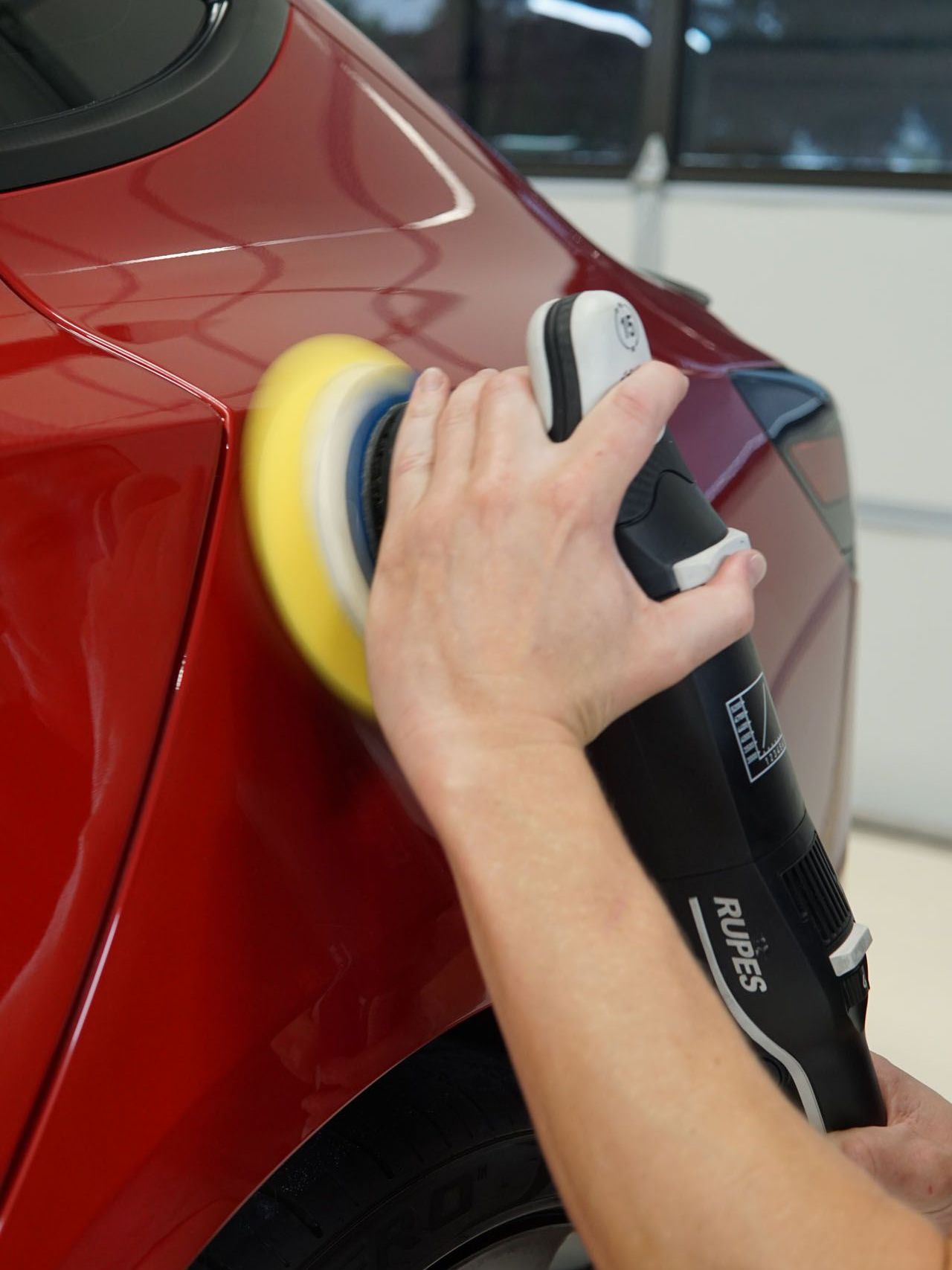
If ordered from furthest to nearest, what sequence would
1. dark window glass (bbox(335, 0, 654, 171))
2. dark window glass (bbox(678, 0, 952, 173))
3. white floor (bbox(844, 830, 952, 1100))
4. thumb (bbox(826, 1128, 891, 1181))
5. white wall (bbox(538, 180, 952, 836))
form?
dark window glass (bbox(335, 0, 654, 171))
dark window glass (bbox(678, 0, 952, 173))
white wall (bbox(538, 180, 952, 836))
white floor (bbox(844, 830, 952, 1100))
thumb (bbox(826, 1128, 891, 1181))

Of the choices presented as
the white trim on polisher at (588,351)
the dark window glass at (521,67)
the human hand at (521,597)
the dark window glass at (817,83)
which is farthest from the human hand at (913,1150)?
the dark window glass at (521,67)

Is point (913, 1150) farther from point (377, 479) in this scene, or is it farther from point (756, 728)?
point (377, 479)

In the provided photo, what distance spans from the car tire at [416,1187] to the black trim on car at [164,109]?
540 millimetres

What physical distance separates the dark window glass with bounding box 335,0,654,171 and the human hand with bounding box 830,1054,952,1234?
2737 mm

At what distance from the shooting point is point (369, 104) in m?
0.83

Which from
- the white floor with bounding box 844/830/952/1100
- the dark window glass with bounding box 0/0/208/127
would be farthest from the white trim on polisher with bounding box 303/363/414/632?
the white floor with bounding box 844/830/952/1100

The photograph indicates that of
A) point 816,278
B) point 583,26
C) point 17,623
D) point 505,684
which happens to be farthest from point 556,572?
point 583,26

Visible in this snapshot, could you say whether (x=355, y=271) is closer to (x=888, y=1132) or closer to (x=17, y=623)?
(x=17, y=623)

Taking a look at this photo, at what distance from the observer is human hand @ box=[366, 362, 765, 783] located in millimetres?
537

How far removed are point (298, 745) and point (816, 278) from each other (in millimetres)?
2237

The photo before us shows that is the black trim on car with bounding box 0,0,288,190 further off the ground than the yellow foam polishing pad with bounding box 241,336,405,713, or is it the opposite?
the black trim on car with bounding box 0,0,288,190

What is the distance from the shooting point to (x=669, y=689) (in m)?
0.60

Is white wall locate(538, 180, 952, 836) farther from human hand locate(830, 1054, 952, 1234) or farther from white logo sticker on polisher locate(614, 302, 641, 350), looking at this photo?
white logo sticker on polisher locate(614, 302, 641, 350)

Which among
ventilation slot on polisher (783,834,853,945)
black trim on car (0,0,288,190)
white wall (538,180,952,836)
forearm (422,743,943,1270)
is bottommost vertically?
white wall (538,180,952,836)
